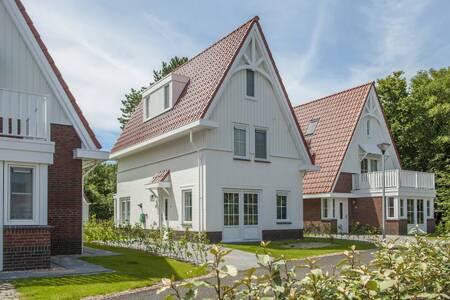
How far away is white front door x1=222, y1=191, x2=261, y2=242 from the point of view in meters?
21.5

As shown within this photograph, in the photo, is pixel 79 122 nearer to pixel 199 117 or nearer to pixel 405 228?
pixel 199 117

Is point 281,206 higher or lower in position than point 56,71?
lower

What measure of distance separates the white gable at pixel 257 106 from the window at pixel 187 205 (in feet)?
9.29

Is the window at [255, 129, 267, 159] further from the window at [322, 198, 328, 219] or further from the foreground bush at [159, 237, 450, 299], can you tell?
the foreground bush at [159, 237, 450, 299]

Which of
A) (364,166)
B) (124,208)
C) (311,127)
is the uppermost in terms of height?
(311,127)

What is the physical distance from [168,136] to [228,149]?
3.04 meters

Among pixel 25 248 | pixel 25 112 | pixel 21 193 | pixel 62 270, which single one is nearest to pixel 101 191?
pixel 25 112

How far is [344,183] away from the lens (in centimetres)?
2883

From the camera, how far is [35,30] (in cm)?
1541

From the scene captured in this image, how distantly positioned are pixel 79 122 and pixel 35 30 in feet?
10.5

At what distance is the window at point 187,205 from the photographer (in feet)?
72.5

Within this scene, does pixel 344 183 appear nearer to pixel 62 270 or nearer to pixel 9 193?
pixel 62 270

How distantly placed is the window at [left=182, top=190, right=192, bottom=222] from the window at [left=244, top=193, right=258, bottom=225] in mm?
2532

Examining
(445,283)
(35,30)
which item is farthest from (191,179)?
(445,283)
